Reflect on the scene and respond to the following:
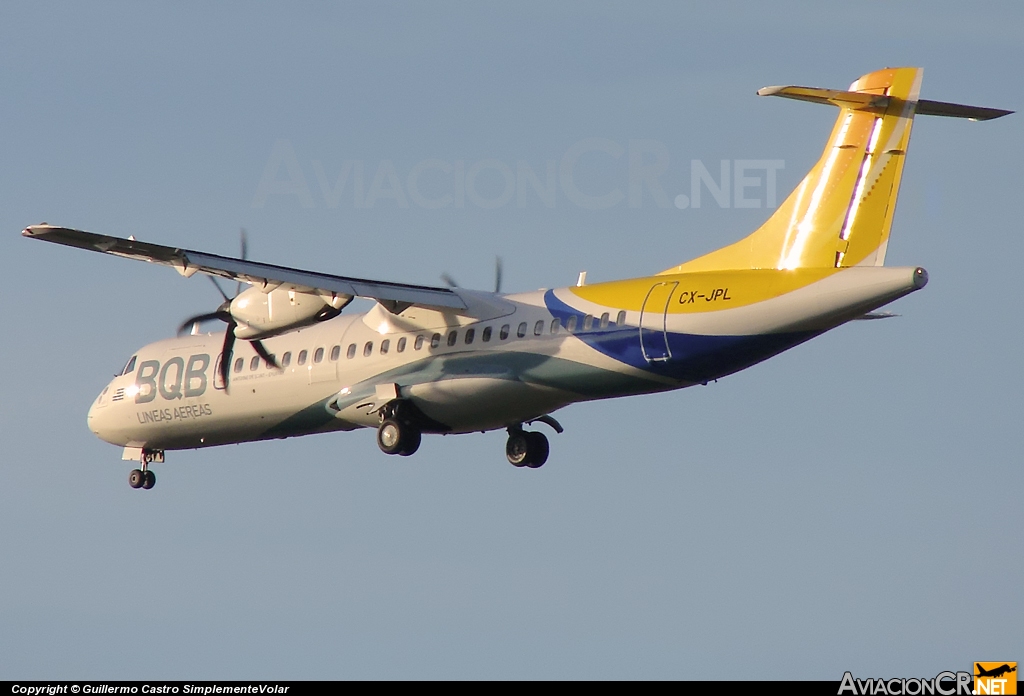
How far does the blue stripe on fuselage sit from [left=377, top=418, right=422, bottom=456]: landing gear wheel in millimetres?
3841

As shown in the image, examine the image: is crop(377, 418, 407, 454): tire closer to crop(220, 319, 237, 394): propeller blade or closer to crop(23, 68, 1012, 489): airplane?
crop(23, 68, 1012, 489): airplane

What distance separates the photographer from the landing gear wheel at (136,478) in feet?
117

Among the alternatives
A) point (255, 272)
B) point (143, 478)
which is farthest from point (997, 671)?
point (143, 478)

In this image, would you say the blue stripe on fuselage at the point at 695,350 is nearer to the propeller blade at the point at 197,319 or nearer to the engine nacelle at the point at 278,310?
the engine nacelle at the point at 278,310

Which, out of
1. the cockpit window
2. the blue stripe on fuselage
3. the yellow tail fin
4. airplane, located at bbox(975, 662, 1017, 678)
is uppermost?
the cockpit window

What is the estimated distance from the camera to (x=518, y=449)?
3150 centimetres

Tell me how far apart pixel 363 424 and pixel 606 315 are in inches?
225

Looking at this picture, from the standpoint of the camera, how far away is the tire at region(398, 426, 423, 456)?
29531mm

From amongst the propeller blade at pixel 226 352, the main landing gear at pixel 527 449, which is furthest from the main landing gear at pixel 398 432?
the propeller blade at pixel 226 352

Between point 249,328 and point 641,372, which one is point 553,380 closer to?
point 641,372

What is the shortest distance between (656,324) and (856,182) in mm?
3714

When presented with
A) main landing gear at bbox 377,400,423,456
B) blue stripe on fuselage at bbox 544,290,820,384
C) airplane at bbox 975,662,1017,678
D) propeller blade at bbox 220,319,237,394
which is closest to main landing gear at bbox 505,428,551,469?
main landing gear at bbox 377,400,423,456

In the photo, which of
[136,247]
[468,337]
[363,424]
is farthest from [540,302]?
[136,247]

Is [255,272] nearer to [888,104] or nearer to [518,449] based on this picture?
[518,449]
